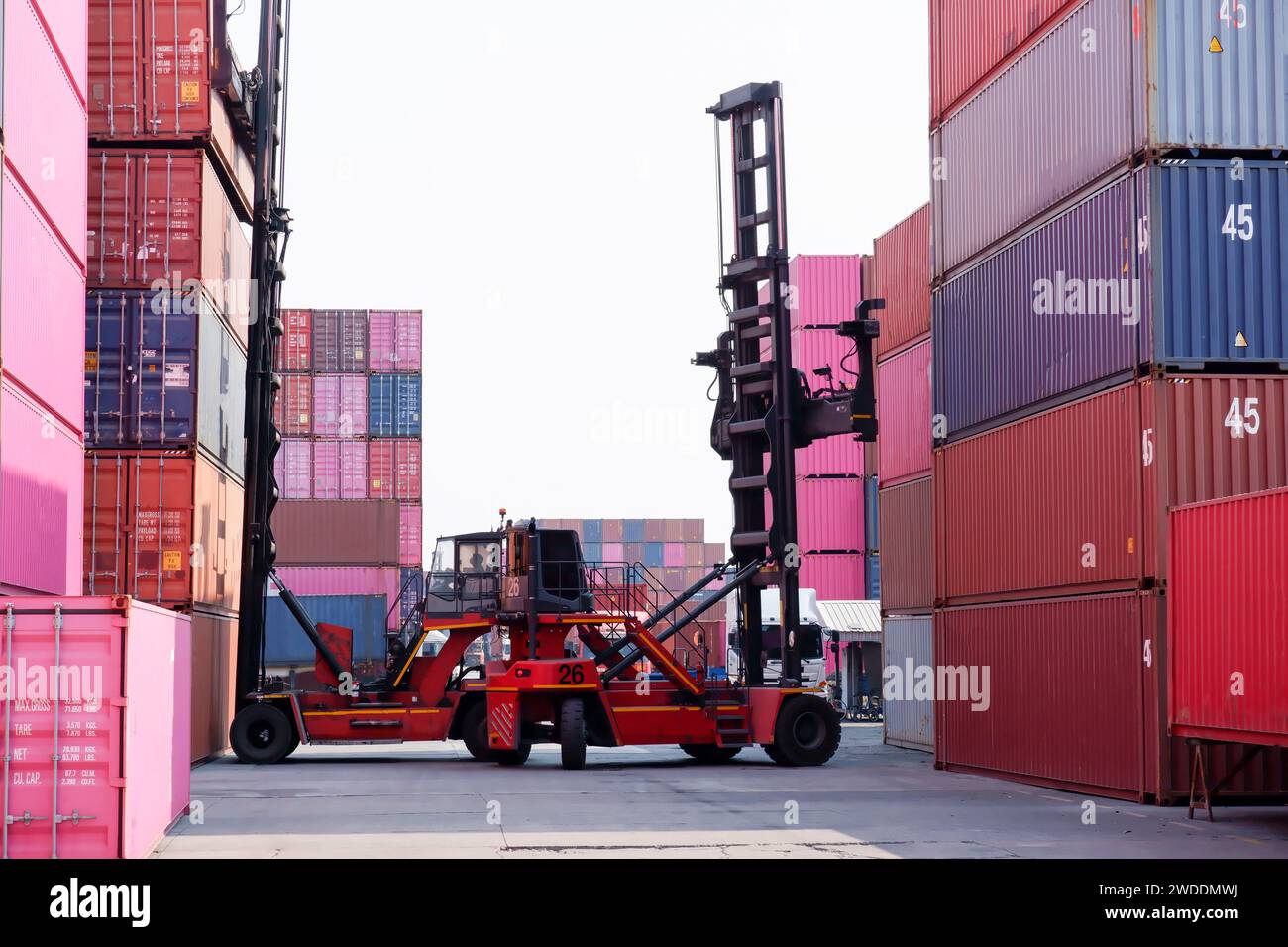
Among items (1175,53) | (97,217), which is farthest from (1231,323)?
(97,217)

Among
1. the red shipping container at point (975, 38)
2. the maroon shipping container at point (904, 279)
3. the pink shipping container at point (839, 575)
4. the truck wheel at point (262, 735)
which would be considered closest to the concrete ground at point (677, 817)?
the truck wheel at point (262, 735)

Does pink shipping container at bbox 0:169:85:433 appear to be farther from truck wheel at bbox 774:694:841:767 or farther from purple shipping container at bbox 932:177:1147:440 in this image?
purple shipping container at bbox 932:177:1147:440

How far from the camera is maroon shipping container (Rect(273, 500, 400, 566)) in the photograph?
4938 centimetres

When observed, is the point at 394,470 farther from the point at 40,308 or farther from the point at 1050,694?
the point at 1050,694

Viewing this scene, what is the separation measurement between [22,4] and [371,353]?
3446cm

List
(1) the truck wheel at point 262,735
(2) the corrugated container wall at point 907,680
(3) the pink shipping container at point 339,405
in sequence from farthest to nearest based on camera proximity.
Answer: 1. (3) the pink shipping container at point 339,405
2. (2) the corrugated container wall at point 907,680
3. (1) the truck wheel at point 262,735

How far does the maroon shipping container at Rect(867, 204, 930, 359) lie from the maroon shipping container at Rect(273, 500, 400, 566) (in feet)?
64.1

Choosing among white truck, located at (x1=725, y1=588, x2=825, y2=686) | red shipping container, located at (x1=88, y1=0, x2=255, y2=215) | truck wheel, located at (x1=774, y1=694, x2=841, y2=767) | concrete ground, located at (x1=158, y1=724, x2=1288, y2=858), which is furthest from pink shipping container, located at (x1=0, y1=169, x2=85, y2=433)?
white truck, located at (x1=725, y1=588, x2=825, y2=686)

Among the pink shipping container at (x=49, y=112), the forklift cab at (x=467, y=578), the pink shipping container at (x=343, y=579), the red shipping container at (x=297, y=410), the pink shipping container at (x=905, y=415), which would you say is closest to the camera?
Result: the pink shipping container at (x=49, y=112)

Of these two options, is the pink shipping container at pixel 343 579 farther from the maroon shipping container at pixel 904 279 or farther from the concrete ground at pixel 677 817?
the concrete ground at pixel 677 817

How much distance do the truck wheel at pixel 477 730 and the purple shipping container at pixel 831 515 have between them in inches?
868

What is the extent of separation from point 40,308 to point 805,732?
13195 millimetres

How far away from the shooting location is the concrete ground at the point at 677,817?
1488 centimetres

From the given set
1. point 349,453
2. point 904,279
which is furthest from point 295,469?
point 904,279
